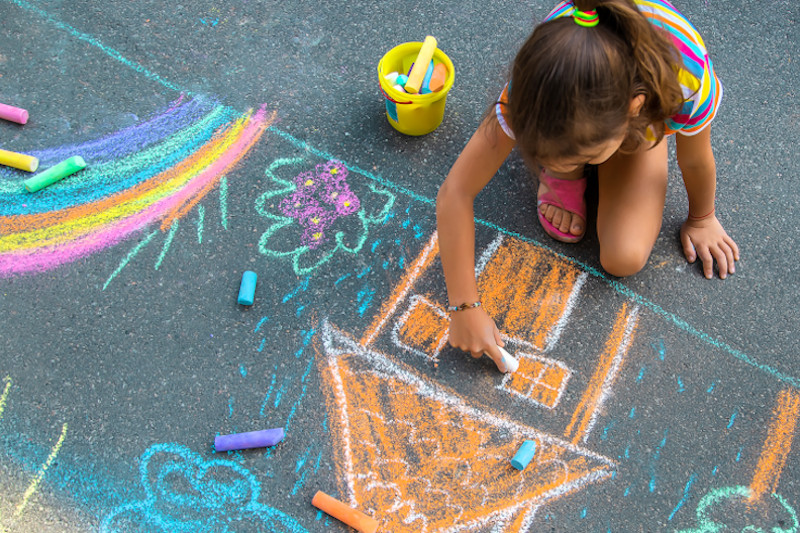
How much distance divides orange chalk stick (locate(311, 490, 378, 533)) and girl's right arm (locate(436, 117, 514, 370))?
51 centimetres

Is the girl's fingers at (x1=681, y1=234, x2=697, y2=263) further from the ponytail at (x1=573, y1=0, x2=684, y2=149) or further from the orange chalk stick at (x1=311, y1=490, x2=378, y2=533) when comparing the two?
the orange chalk stick at (x1=311, y1=490, x2=378, y2=533)

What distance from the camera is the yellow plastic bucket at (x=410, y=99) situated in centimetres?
197

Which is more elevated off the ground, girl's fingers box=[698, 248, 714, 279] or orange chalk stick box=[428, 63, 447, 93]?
orange chalk stick box=[428, 63, 447, 93]

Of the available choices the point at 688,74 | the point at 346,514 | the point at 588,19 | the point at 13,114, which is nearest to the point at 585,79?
the point at 588,19

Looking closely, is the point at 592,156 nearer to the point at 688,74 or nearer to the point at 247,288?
the point at 688,74

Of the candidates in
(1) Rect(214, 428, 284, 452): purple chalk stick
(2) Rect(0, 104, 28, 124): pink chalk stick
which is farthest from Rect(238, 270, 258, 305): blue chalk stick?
(2) Rect(0, 104, 28, 124): pink chalk stick

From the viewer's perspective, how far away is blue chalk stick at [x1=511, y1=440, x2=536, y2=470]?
5.33ft

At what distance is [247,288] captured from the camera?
1849mm

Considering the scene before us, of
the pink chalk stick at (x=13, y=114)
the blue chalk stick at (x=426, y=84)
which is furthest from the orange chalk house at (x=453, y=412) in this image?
the pink chalk stick at (x=13, y=114)

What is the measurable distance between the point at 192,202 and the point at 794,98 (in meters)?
2.19

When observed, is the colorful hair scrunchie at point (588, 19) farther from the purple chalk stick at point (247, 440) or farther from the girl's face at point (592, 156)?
the purple chalk stick at point (247, 440)

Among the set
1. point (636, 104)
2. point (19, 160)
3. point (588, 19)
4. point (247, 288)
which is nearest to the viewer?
point (588, 19)

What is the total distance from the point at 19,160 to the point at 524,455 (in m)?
1.85

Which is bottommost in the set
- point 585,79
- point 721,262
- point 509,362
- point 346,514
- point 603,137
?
point 346,514
